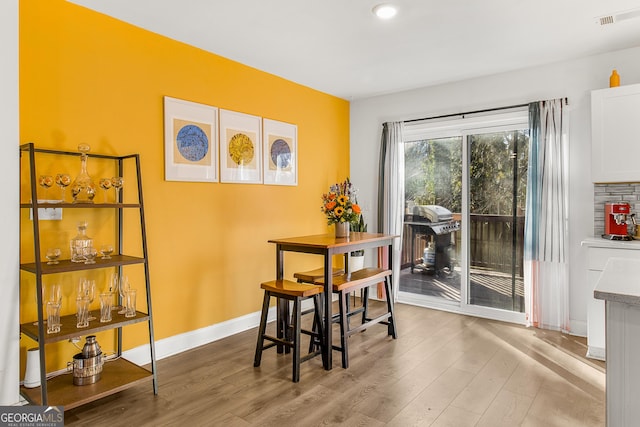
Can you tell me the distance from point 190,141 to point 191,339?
1726 mm

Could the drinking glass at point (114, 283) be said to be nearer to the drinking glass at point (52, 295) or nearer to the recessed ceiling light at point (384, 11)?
the drinking glass at point (52, 295)

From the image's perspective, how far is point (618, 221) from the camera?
3.40 metres

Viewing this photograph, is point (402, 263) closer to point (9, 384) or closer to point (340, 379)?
point (340, 379)

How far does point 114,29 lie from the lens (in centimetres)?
298

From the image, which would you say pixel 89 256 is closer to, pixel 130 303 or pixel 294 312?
pixel 130 303

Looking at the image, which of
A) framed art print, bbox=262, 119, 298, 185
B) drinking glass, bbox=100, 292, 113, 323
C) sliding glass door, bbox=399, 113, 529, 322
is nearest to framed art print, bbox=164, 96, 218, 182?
framed art print, bbox=262, 119, 298, 185

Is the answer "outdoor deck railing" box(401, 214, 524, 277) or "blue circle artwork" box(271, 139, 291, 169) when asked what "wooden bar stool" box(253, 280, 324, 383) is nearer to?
"blue circle artwork" box(271, 139, 291, 169)

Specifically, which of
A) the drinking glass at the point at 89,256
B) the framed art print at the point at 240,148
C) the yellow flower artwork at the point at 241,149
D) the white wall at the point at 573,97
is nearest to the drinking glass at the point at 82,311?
the drinking glass at the point at 89,256

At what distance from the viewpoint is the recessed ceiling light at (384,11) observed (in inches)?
110

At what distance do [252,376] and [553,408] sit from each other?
1995 mm

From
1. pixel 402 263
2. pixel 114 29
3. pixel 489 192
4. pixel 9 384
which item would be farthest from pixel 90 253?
pixel 489 192

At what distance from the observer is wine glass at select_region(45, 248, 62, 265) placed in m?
2.46

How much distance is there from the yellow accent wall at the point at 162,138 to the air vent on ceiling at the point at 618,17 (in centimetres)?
288

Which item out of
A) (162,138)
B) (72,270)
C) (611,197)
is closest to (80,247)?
(72,270)
